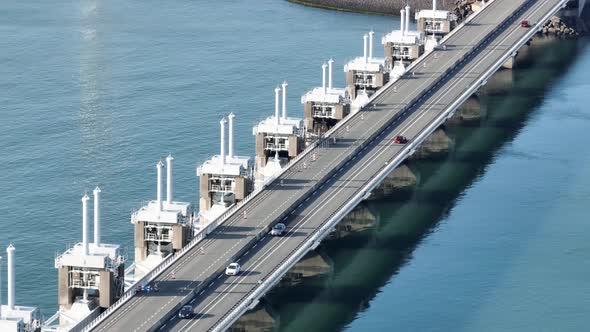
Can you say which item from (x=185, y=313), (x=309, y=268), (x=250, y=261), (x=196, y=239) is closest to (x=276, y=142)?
(x=309, y=268)

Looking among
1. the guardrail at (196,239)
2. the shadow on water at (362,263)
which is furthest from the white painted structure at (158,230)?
the shadow on water at (362,263)

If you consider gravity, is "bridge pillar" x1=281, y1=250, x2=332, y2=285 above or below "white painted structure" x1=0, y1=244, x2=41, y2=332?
below

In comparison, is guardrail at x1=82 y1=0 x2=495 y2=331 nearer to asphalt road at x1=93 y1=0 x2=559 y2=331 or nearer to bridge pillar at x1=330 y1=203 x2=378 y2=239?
asphalt road at x1=93 y1=0 x2=559 y2=331

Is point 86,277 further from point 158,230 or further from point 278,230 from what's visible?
point 278,230

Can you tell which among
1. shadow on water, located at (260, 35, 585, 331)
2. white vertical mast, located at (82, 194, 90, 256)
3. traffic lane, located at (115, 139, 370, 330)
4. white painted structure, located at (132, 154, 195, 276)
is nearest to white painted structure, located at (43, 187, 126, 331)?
white vertical mast, located at (82, 194, 90, 256)

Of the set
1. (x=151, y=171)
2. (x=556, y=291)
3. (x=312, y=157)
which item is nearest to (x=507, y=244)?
(x=556, y=291)

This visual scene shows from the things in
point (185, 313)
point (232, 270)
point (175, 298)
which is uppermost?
point (232, 270)

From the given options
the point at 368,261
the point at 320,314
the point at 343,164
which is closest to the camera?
the point at 320,314

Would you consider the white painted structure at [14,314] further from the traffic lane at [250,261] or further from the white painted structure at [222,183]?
the white painted structure at [222,183]

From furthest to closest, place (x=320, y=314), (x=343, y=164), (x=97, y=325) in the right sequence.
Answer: (x=343, y=164) < (x=320, y=314) < (x=97, y=325)

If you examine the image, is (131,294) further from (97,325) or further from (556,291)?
(556,291)

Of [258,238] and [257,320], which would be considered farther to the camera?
[258,238]
